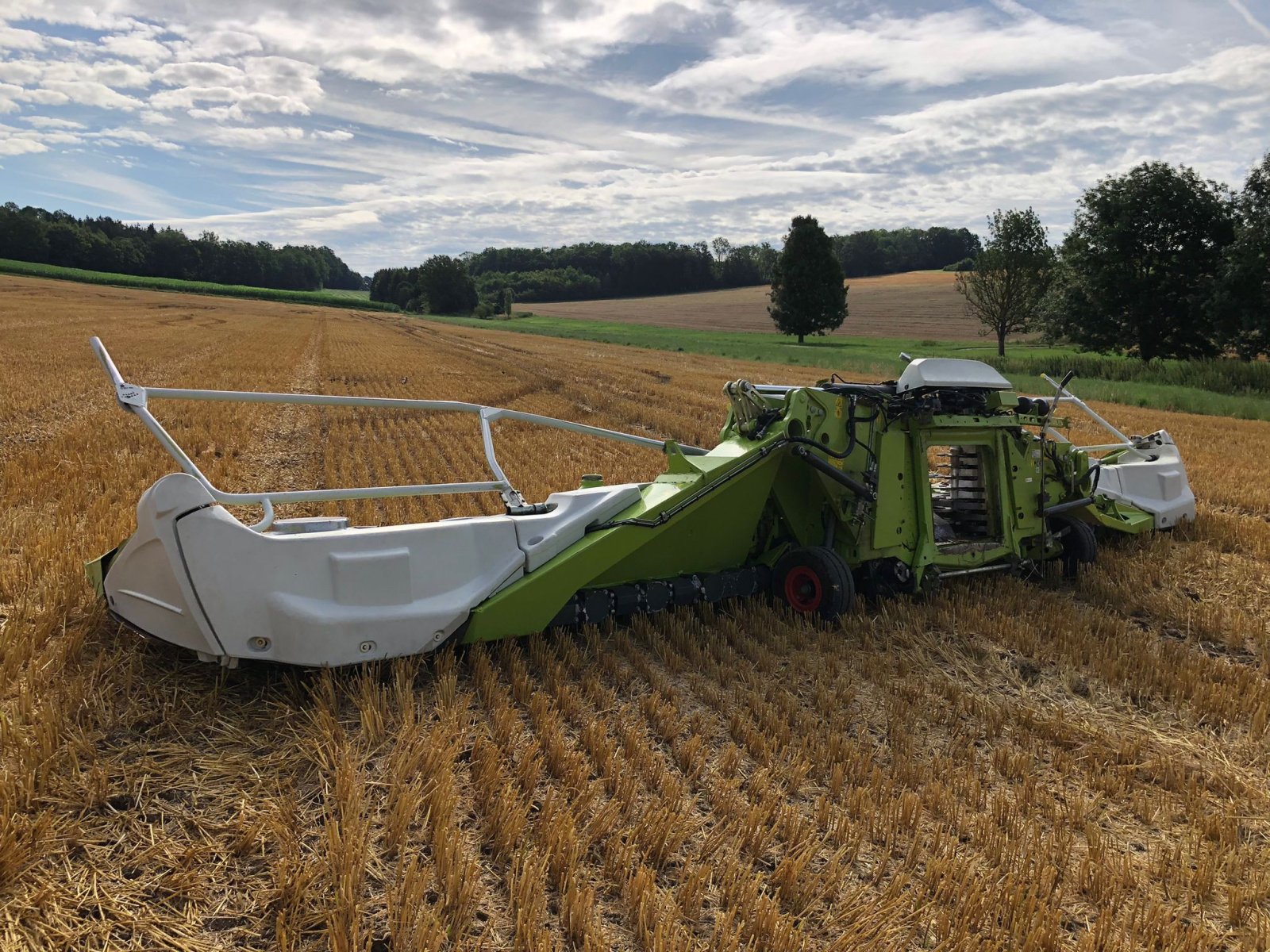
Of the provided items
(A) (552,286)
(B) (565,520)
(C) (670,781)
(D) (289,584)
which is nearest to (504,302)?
(A) (552,286)

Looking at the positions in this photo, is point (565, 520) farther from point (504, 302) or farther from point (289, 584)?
point (504, 302)

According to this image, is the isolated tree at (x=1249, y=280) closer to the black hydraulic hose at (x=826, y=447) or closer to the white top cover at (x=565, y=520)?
the black hydraulic hose at (x=826, y=447)

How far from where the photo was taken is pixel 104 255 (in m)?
83.5

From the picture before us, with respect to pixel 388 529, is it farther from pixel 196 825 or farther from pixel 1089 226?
pixel 1089 226

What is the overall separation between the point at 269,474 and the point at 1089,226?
3211 cm

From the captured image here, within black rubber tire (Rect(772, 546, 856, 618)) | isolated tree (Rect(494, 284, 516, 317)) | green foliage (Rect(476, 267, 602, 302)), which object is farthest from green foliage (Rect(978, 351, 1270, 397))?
green foliage (Rect(476, 267, 602, 302))

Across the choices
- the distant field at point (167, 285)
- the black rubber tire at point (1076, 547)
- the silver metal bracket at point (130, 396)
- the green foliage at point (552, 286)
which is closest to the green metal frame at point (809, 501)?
the black rubber tire at point (1076, 547)

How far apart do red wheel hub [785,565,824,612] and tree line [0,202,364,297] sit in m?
95.5

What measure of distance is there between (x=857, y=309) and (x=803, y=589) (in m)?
65.3

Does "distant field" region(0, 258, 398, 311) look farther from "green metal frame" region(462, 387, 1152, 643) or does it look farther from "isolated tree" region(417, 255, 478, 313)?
"green metal frame" region(462, 387, 1152, 643)

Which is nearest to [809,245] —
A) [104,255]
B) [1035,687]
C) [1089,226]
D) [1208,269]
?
[1089,226]

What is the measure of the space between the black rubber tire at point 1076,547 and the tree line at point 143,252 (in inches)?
3771

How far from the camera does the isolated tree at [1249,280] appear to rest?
80.2 ft

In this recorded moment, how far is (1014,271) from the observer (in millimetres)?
42938
